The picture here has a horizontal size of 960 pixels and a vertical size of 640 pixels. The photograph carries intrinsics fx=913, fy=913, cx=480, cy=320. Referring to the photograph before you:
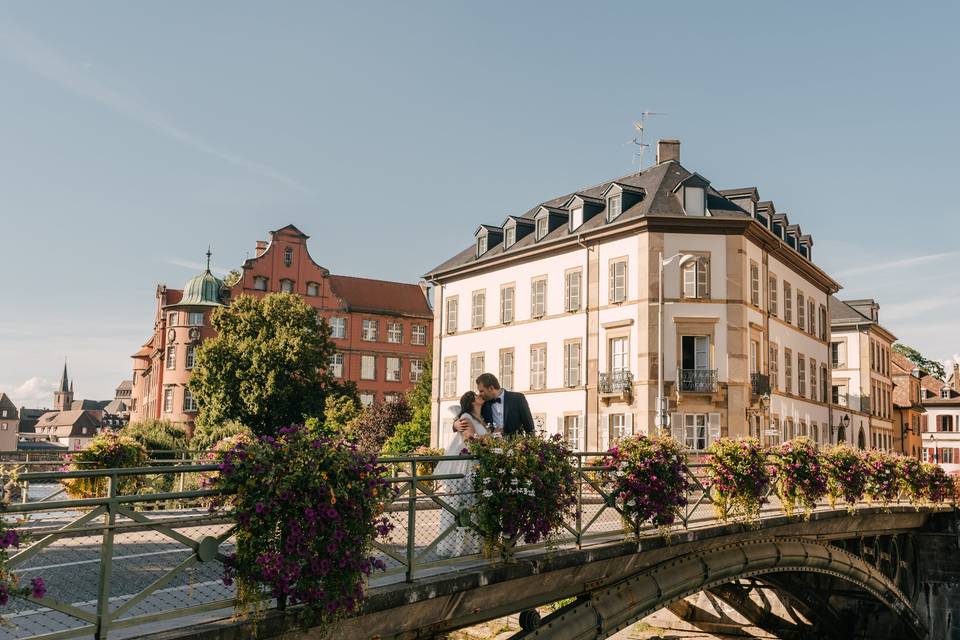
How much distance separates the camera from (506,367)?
4219 cm

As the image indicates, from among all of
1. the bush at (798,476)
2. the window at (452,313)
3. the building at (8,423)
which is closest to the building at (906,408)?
the window at (452,313)

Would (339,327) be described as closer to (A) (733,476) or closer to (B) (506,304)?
(B) (506,304)

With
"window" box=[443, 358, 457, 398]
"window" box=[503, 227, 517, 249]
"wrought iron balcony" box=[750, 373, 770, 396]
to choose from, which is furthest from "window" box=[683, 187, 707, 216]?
"window" box=[443, 358, 457, 398]

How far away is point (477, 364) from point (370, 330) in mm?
31331

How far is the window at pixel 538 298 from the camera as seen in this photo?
4031 centimetres

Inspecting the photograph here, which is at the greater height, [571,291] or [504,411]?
[571,291]

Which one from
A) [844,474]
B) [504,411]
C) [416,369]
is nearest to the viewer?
[504,411]

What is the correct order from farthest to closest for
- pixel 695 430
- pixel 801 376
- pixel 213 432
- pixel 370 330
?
Answer: 1. pixel 370 330
2. pixel 213 432
3. pixel 801 376
4. pixel 695 430

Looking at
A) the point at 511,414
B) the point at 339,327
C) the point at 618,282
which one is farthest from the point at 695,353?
the point at 339,327

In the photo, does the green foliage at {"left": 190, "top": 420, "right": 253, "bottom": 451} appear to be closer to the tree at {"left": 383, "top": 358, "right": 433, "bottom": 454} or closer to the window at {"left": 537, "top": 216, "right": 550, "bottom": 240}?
the tree at {"left": 383, "top": 358, "right": 433, "bottom": 454}

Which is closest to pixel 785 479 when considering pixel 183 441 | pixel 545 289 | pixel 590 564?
pixel 590 564

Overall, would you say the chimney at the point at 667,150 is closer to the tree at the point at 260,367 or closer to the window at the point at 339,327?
the tree at the point at 260,367

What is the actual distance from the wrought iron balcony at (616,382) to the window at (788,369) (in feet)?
29.8

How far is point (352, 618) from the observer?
716 centimetres
